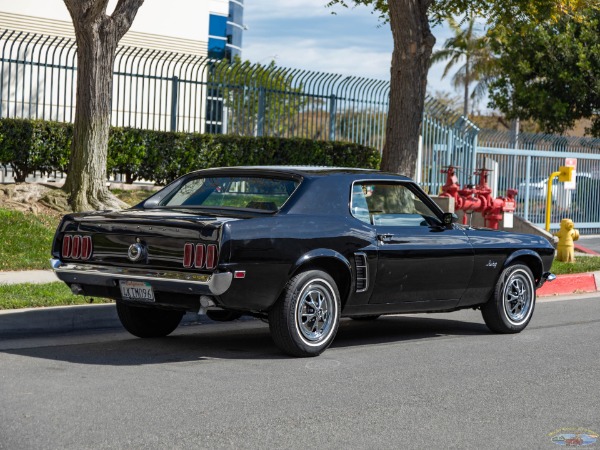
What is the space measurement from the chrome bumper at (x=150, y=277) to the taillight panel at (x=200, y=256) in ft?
0.24

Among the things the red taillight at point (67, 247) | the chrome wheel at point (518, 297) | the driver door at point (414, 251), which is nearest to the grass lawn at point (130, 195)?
the chrome wheel at point (518, 297)

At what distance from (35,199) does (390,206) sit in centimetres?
870

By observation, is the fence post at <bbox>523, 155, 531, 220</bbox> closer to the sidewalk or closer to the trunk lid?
the sidewalk

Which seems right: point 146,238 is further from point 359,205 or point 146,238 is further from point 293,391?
point 359,205

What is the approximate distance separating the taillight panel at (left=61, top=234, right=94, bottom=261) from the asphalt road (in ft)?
2.48

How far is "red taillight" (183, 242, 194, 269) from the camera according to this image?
7938 mm

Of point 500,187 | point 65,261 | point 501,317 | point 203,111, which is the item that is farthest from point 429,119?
point 65,261

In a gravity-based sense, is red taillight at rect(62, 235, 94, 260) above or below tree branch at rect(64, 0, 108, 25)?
below

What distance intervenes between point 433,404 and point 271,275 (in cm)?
178

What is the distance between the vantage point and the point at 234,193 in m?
9.16

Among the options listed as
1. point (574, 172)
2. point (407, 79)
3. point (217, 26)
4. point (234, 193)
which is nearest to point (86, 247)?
point (234, 193)

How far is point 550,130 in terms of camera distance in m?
37.5

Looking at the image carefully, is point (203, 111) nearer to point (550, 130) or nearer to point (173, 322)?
point (173, 322)

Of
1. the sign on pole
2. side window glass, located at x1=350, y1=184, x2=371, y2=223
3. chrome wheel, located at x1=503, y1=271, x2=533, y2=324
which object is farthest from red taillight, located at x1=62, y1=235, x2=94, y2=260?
the sign on pole
